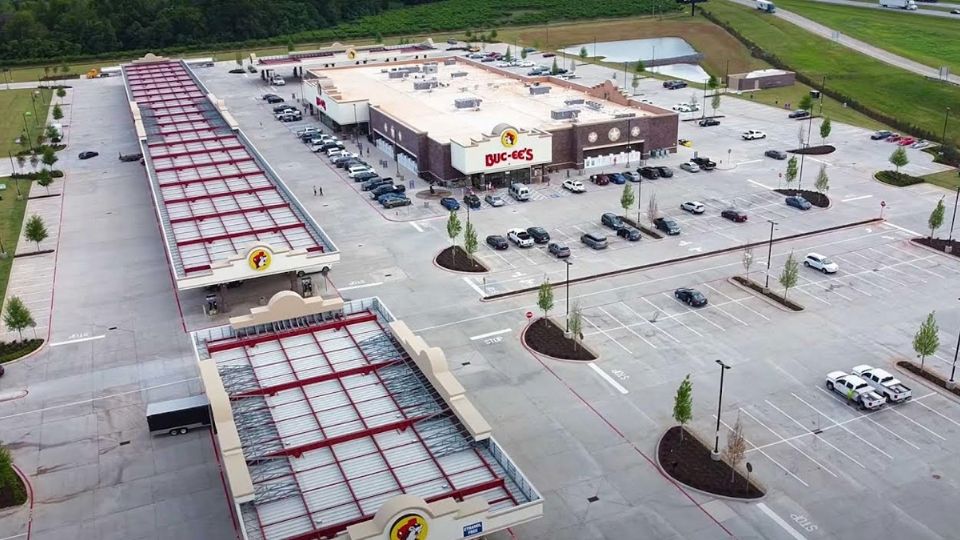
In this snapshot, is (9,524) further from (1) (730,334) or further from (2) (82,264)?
(1) (730,334)

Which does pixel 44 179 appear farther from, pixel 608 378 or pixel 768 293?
pixel 768 293

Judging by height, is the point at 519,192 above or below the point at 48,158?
below

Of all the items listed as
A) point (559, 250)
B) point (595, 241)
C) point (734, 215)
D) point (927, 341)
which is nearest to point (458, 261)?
point (559, 250)

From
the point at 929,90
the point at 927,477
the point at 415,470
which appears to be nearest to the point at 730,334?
the point at 927,477

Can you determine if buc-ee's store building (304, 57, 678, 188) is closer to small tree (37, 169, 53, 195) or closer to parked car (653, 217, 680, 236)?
parked car (653, 217, 680, 236)

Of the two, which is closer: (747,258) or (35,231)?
(747,258)

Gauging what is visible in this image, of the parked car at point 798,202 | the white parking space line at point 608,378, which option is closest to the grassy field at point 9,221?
the white parking space line at point 608,378
